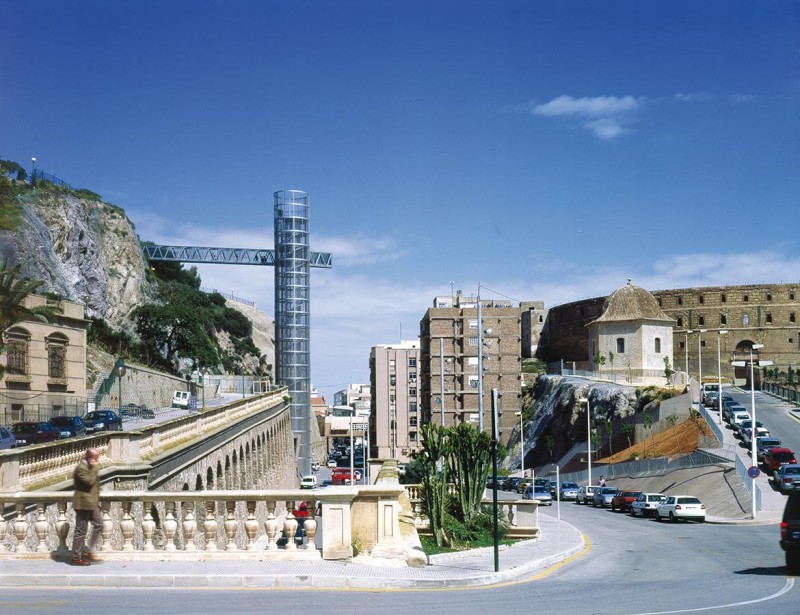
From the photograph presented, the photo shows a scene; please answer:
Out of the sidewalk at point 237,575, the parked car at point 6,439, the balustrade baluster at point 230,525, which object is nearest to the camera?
the sidewalk at point 237,575

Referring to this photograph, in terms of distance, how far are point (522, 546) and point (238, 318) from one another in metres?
145

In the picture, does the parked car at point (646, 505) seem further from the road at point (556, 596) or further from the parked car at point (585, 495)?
the road at point (556, 596)

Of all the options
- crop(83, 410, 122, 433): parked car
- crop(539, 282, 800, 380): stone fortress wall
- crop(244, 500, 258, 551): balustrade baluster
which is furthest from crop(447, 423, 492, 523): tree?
crop(539, 282, 800, 380): stone fortress wall

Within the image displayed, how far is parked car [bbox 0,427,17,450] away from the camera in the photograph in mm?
28000

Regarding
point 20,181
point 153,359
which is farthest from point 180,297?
point 20,181

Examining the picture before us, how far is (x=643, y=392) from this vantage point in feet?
279

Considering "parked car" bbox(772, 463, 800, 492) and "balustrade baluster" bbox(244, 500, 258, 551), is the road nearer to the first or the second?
"balustrade baluster" bbox(244, 500, 258, 551)

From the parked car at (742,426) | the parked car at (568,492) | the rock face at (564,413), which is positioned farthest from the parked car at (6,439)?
the rock face at (564,413)

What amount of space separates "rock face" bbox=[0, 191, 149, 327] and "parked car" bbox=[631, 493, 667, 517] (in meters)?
39.5

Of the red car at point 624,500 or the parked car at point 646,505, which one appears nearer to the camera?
the parked car at point 646,505

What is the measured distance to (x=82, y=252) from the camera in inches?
3317

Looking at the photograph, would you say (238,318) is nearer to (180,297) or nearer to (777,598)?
(180,297)

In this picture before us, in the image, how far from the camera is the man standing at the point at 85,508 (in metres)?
11.7

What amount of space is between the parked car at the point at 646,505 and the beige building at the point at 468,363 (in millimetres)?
68714
